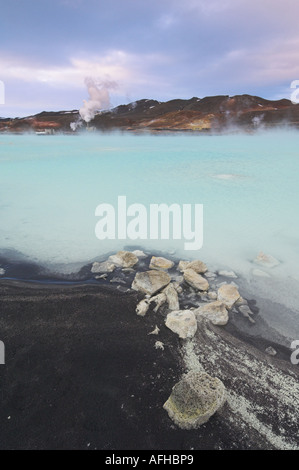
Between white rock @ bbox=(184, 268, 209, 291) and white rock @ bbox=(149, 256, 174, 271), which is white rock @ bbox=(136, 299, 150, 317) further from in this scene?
white rock @ bbox=(149, 256, 174, 271)

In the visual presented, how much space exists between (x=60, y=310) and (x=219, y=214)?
489 centimetres

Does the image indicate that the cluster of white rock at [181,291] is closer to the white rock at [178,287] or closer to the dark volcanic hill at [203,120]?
the white rock at [178,287]

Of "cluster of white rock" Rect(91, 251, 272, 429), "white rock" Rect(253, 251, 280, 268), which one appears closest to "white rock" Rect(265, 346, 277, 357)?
"cluster of white rock" Rect(91, 251, 272, 429)

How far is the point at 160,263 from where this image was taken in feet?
14.8

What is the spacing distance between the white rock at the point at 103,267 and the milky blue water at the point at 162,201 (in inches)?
17.5

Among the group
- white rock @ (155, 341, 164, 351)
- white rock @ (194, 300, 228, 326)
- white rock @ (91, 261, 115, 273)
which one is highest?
white rock @ (91, 261, 115, 273)

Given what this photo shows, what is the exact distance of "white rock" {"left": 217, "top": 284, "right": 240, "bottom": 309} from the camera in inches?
140

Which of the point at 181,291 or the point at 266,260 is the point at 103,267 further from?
the point at 266,260

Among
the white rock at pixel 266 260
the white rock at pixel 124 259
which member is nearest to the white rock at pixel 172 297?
the white rock at pixel 124 259

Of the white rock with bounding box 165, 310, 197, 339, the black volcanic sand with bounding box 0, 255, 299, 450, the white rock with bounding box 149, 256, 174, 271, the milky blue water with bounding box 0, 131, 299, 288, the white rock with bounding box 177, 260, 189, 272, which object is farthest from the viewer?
the milky blue water with bounding box 0, 131, 299, 288

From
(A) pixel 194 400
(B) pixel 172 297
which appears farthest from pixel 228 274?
(A) pixel 194 400

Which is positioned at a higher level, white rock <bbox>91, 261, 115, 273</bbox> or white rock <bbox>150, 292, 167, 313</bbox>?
white rock <bbox>91, 261, 115, 273</bbox>

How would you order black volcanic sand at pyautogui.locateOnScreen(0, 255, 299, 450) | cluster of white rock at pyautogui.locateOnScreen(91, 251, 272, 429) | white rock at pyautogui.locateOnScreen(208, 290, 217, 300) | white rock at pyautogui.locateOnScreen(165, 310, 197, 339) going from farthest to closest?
white rock at pyautogui.locateOnScreen(208, 290, 217, 300) → white rock at pyautogui.locateOnScreen(165, 310, 197, 339) → cluster of white rock at pyautogui.locateOnScreen(91, 251, 272, 429) → black volcanic sand at pyautogui.locateOnScreen(0, 255, 299, 450)

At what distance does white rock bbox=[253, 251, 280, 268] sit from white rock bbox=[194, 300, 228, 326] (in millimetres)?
1621
